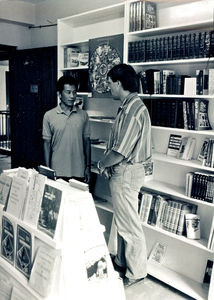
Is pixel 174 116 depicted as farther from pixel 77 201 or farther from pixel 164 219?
pixel 77 201

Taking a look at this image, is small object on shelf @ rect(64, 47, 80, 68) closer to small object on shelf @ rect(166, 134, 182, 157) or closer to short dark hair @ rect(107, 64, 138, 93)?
short dark hair @ rect(107, 64, 138, 93)

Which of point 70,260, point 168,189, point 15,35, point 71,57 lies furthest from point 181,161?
point 15,35

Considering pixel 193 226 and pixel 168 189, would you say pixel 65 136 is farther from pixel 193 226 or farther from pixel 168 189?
pixel 193 226

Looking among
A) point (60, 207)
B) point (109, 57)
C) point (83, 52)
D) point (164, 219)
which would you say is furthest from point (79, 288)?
point (83, 52)

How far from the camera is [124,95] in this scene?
249 centimetres

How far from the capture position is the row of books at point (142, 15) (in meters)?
2.78

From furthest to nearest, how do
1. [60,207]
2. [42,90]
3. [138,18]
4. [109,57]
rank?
[42,90]
[109,57]
[138,18]
[60,207]

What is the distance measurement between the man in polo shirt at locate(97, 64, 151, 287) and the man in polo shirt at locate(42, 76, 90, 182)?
1.69 feet

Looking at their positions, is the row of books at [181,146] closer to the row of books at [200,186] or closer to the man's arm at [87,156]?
the row of books at [200,186]

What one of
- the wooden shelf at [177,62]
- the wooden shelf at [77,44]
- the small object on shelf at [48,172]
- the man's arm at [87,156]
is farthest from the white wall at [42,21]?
the small object on shelf at [48,172]

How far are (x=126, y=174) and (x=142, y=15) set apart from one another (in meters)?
1.30

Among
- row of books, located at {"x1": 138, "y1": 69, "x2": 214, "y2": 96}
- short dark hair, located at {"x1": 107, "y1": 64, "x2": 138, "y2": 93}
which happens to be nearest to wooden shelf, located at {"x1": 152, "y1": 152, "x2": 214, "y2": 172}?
row of books, located at {"x1": 138, "y1": 69, "x2": 214, "y2": 96}

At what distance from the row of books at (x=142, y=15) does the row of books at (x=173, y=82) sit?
0.37 m

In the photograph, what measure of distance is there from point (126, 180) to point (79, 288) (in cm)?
87
